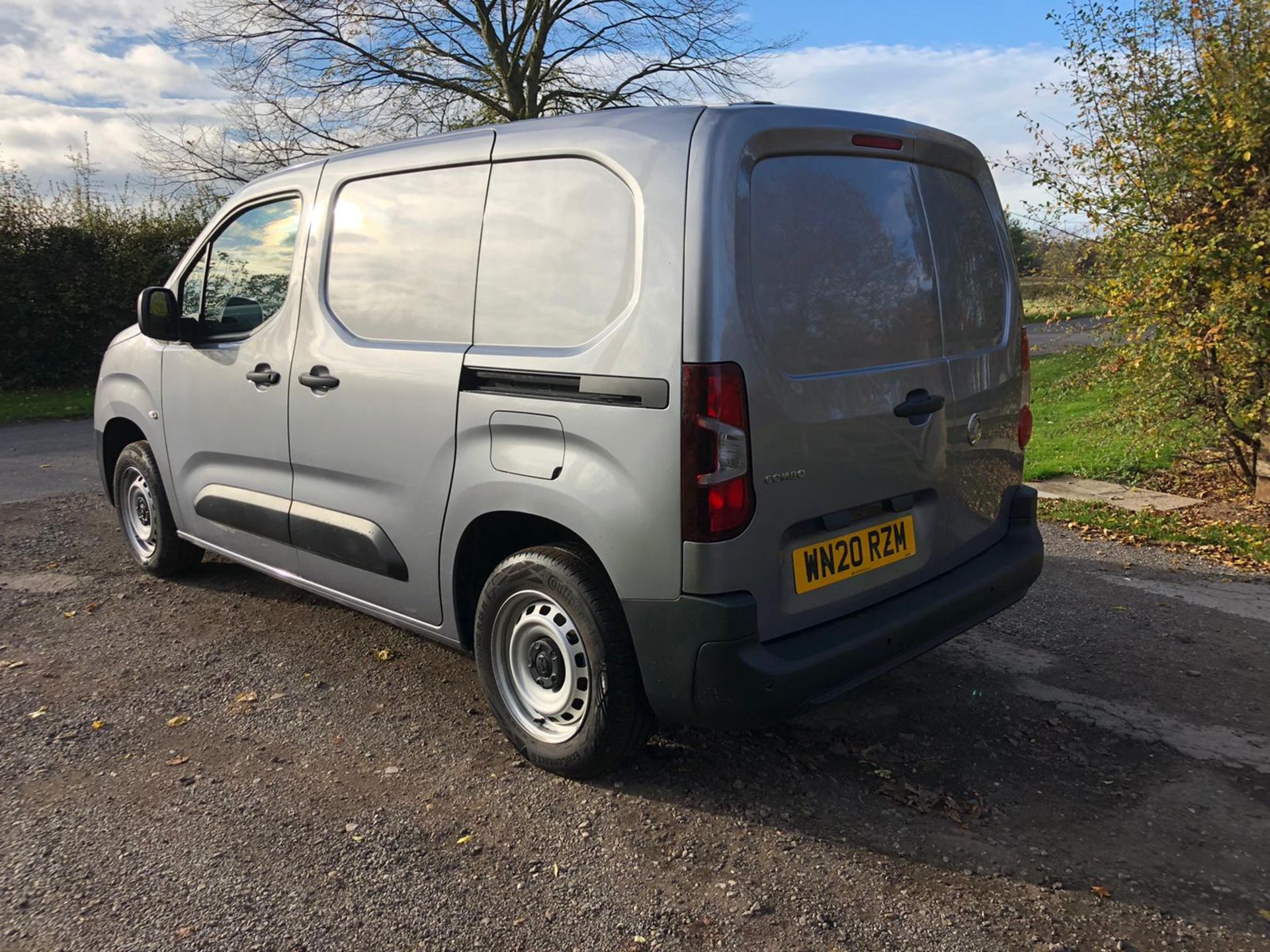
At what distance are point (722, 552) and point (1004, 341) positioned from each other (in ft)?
5.76

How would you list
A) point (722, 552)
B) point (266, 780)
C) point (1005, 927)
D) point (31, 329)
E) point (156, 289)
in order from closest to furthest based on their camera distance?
point (1005, 927), point (722, 552), point (266, 780), point (156, 289), point (31, 329)

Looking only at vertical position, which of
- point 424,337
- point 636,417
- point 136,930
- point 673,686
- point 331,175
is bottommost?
point 136,930

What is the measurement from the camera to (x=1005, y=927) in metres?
2.49

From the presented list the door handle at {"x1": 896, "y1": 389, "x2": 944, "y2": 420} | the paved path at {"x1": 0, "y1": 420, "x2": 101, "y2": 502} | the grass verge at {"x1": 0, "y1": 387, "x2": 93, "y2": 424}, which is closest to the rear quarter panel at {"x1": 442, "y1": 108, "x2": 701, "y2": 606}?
the door handle at {"x1": 896, "y1": 389, "x2": 944, "y2": 420}

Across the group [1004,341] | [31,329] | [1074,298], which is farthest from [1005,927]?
[31,329]

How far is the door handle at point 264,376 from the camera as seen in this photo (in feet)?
13.4

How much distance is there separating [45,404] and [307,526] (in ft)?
36.9

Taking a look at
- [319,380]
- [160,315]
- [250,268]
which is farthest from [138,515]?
[319,380]

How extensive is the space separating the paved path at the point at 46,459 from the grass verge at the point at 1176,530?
705 cm

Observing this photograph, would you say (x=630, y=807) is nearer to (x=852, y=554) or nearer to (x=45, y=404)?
(x=852, y=554)

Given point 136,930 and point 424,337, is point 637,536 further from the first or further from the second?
point 136,930

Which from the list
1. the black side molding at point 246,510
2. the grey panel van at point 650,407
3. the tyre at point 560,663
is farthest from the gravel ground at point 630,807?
the black side molding at point 246,510

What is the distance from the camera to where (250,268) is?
14.6 feet

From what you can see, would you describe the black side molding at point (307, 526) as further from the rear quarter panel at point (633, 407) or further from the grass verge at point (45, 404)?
the grass verge at point (45, 404)
